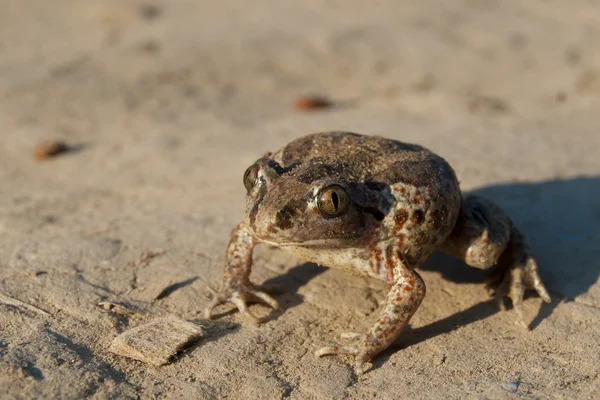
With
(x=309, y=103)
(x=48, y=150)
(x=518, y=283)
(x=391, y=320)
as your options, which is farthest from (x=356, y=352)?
(x=309, y=103)

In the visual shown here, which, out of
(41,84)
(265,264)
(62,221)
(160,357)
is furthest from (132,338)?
(41,84)

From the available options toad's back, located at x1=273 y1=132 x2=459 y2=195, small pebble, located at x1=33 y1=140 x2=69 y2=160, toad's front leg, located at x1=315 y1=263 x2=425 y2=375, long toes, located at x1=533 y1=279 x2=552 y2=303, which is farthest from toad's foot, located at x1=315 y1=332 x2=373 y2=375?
small pebble, located at x1=33 y1=140 x2=69 y2=160

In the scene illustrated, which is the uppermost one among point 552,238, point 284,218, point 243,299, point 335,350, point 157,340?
point 284,218

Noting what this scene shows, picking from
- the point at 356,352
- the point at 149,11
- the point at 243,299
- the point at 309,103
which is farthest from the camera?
the point at 149,11

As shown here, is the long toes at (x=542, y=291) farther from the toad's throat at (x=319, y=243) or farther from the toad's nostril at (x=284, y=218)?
the toad's nostril at (x=284, y=218)

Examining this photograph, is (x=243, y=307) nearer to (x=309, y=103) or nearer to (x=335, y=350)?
(x=335, y=350)

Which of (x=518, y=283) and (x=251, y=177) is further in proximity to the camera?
(x=518, y=283)
